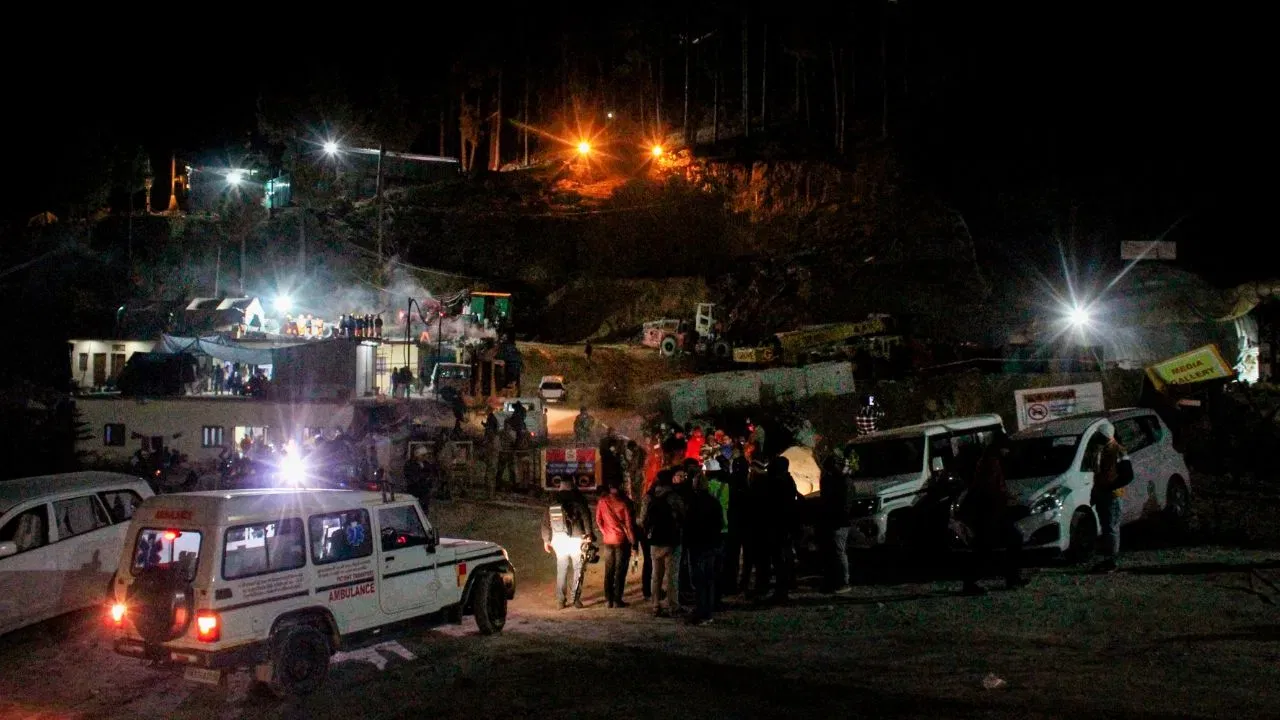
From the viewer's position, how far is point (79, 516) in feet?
33.8

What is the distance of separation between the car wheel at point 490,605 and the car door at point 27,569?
4494mm

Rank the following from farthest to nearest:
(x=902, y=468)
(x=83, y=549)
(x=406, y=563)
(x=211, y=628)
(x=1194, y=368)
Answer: (x=1194, y=368)
(x=902, y=468)
(x=83, y=549)
(x=406, y=563)
(x=211, y=628)

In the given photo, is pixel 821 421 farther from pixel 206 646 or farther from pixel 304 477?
pixel 206 646

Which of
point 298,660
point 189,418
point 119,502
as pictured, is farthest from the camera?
point 189,418

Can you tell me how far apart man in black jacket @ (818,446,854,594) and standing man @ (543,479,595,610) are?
8.95ft

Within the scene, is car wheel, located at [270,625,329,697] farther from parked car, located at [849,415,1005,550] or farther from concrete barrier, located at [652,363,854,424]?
concrete barrier, located at [652,363,854,424]

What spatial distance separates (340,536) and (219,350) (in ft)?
93.0

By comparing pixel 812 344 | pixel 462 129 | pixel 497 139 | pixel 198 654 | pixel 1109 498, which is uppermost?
pixel 462 129

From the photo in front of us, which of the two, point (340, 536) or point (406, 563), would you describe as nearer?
point (340, 536)

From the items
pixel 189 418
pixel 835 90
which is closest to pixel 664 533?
pixel 189 418

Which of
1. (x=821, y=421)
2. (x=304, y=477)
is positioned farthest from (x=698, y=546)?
(x=821, y=421)

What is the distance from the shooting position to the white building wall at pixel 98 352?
3922cm

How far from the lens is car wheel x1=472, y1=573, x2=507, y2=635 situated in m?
9.57

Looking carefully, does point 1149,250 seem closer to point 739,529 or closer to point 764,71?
point 764,71
